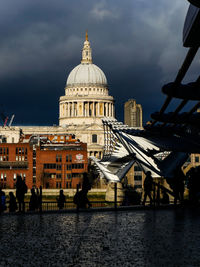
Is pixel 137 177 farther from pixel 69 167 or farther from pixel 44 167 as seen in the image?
pixel 44 167

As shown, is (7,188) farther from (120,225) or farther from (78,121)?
(78,121)

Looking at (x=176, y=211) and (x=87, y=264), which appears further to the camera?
(x=176, y=211)

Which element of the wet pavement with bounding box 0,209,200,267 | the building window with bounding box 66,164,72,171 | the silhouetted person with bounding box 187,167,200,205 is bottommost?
the wet pavement with bounding box 0,209,200,267

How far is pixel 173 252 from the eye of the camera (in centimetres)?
1280

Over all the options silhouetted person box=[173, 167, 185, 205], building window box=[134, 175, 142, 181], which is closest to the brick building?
building window box=[134, 175, 142, 181]

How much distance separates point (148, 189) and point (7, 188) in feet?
258

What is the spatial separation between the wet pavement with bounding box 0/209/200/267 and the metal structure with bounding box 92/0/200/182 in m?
4.15

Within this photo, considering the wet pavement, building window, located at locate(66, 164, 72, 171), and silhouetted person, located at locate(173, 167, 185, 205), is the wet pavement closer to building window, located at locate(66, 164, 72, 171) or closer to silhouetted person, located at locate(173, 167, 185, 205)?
silhouetted person, located at locate(173, 167, 185, 205)

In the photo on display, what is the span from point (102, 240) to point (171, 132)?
15834 millimetres

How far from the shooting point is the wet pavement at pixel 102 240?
Answer: 12.1 metres

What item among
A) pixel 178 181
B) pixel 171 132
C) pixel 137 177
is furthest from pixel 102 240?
pixel 137 177

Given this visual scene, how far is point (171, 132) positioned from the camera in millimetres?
29922

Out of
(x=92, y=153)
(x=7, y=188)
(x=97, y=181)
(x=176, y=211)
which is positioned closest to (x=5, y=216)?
(x=176, y=211)

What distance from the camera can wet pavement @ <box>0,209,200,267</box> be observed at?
12062mm
